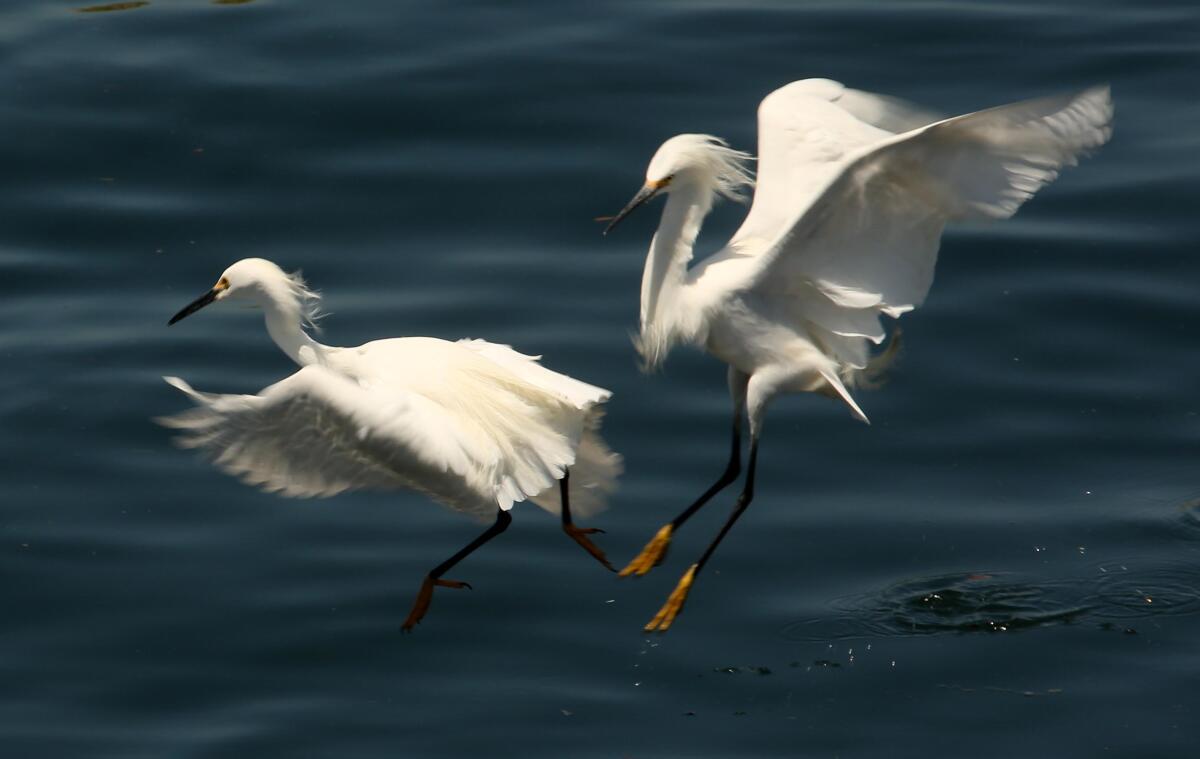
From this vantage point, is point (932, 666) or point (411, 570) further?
point (411, 570)

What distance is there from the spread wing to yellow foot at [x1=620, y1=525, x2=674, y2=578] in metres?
1.01

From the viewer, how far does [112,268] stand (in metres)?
12.6

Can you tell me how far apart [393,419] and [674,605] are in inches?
74.5

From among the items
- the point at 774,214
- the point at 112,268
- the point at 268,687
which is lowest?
the point at 268,687

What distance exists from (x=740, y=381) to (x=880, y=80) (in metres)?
5.41

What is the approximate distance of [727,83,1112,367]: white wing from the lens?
7.46 metres

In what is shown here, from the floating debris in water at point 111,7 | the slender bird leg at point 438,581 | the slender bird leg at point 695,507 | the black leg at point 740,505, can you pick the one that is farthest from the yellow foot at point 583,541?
the floating debris in water at point 111,7

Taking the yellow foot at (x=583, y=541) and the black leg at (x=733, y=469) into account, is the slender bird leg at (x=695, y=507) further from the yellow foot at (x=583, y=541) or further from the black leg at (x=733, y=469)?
the yellow foot at (x=583, y=541)

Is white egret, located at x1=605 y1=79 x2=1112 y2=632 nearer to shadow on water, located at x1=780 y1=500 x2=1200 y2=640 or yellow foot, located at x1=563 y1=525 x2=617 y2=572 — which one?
yellow foot, located at x1=563 y1=525 x2=617 y2=572

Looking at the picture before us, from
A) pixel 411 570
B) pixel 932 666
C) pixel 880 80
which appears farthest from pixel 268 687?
pixel 880 80

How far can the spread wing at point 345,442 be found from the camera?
736 cm

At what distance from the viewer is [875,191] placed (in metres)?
7.89

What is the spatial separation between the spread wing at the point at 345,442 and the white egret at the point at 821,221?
3.69 ft

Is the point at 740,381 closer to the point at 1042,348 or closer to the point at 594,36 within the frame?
the point at 1042,348
